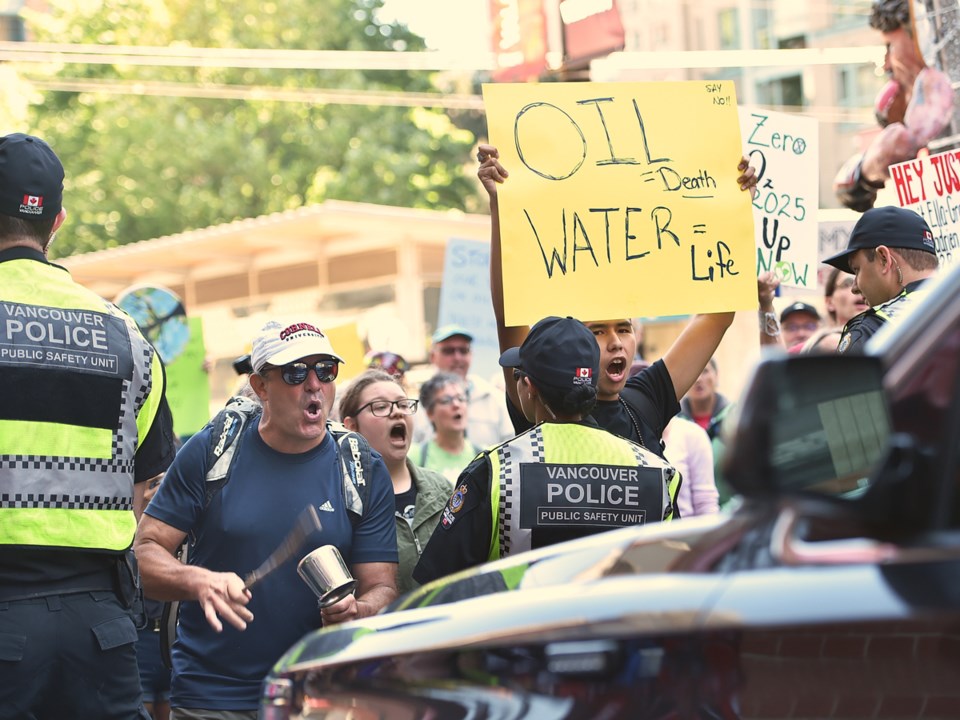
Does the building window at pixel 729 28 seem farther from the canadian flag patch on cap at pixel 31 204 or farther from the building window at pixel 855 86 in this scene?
the canadian flag patch on cap at pixel 31 204

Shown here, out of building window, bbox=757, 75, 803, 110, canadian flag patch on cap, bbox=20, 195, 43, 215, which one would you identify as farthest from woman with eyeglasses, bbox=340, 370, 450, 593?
building window, bbox=757, 75, 803, 110

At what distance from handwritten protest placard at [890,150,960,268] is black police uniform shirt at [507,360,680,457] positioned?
2000 mm

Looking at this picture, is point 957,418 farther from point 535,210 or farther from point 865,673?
point 535,210

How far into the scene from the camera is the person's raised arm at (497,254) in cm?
502

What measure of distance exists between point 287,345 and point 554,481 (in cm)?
117

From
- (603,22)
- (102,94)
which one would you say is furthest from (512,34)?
(102,94)

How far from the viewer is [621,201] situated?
536 cm

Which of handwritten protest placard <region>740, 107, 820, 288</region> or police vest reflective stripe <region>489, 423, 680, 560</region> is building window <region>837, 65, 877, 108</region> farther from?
police vest reflective stripe <region>489, 423, 680, 560</region>

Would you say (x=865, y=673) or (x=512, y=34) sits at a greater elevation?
(x=512, y=34)

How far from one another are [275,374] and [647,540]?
239 cm

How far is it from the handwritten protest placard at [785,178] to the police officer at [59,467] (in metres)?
3.40

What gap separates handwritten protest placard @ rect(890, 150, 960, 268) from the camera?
257 inches

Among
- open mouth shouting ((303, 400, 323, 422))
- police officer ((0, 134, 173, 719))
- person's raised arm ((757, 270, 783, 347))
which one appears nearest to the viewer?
police officer ((0, 134, 173, 719))

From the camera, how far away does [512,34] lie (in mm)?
22375
